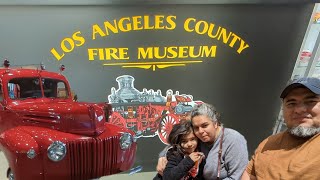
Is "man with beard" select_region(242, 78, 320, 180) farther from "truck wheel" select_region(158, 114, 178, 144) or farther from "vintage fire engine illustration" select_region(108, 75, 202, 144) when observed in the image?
"truck wheel" select_region(158, 114, 178, 144)

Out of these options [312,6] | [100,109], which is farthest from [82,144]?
[312,6]

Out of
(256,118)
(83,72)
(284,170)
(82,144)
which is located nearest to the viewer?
(284,170)

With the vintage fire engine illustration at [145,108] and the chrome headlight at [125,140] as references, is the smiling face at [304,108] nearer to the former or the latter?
the chrome headlight at [125,140]

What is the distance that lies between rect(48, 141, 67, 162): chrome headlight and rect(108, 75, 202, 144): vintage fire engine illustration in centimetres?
106

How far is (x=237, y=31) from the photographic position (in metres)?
3.72

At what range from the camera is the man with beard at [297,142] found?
159cm

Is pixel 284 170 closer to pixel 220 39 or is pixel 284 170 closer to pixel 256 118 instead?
pixel 220 39

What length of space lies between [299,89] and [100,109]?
1.67 metres

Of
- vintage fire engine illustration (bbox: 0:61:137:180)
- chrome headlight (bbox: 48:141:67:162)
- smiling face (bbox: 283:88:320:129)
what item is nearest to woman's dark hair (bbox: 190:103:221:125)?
smiling face (bbox: 283:88:320:129)

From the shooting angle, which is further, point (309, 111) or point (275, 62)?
point (275, 62)

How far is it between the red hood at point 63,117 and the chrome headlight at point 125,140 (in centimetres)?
21

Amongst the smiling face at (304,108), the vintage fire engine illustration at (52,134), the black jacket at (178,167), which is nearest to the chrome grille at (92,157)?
the vintage fire engine illustration at (52,134)

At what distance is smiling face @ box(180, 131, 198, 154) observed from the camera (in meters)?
2.28

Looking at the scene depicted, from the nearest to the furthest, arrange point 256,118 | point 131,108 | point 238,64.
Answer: point 131,108, point 238,64, point 256,118
